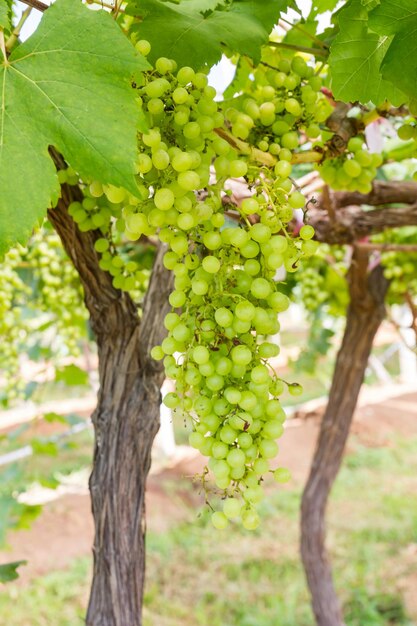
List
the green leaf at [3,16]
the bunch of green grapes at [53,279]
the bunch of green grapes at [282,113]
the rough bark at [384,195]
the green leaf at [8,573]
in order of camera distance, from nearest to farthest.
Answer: the green leaf at [3,16], the bunch of green grapes at [282,113], the green leaf at [8,573], the rough bark at [384,195], the bunch of green grapes at [53,279]

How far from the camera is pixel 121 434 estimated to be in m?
1.33

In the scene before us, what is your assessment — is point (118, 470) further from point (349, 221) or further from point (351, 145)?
point (349, 221)

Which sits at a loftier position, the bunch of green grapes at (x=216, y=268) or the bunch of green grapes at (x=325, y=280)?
the bunch of green grapes at (x=325, y=280)

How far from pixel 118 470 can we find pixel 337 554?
392cm

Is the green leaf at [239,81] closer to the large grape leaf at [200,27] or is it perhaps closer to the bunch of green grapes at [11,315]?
the large grape leaf at [200,27]

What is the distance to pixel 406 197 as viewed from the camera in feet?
6.04

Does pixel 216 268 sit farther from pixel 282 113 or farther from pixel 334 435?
pixel 334 435

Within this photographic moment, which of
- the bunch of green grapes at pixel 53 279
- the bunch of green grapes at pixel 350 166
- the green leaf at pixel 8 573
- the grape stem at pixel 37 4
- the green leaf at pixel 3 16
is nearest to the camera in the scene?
the green leaf at pixel 3 16

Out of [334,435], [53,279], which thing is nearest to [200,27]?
[53,279]

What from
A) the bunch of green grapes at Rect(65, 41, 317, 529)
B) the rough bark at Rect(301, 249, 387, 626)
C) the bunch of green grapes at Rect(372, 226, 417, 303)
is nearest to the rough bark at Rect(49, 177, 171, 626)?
the bunch of green grapes at Rect(65, 41, 317, 529)

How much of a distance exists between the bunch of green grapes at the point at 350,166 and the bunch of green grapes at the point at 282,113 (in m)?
0.15

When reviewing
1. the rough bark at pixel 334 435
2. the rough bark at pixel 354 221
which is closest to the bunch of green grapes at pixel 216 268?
the rough bark at pixel 354 221

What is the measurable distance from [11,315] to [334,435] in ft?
6.07

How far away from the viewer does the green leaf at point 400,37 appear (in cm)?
65
